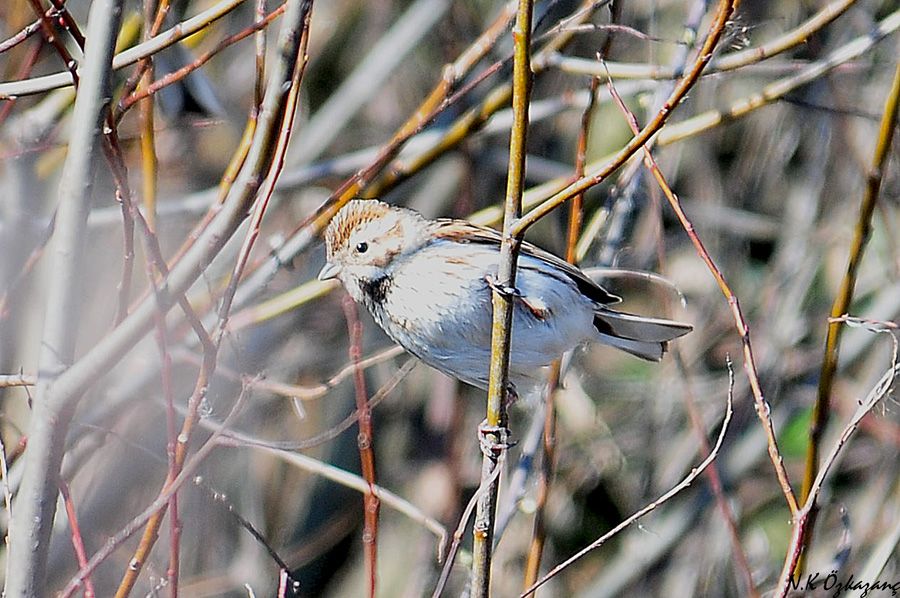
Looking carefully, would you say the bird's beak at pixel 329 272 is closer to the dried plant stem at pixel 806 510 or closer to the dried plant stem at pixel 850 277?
the dried plant stem at pixel 850 277

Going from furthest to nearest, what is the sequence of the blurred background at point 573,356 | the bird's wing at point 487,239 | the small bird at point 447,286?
the blurred background at point 573,356 → the bird's wing at point 487,239 → the small bird at point 447,286

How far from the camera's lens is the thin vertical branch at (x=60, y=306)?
2.02 metres

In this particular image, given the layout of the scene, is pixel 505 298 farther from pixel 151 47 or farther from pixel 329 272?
pixel 329 272

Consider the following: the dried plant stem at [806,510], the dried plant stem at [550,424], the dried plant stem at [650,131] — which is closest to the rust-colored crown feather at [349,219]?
the dried plant stem at [550,424]

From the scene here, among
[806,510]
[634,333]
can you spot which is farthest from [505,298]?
[634,333]

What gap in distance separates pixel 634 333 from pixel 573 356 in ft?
0.78

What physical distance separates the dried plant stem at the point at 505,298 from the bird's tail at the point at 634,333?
1.24m

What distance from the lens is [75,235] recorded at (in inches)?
81.0

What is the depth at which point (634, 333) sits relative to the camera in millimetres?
3562

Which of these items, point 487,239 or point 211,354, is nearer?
point 211,354

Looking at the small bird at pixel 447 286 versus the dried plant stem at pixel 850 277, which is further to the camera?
the small bird at pixel 447 286

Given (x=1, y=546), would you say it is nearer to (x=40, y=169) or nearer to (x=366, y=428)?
(x=40, y=169)

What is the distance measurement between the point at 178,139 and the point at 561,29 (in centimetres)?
354

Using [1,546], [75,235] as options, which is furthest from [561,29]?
[1,546]
